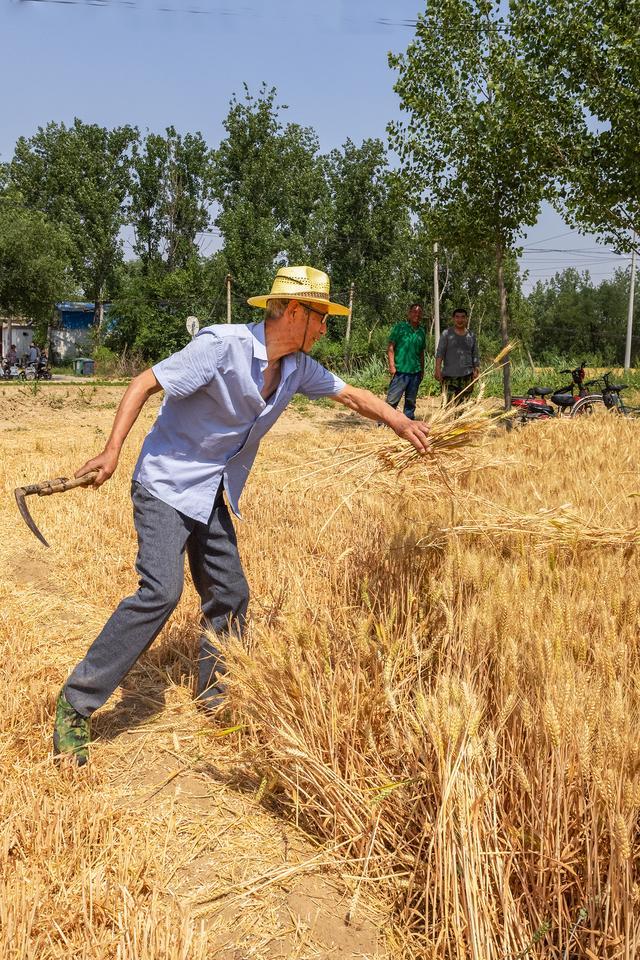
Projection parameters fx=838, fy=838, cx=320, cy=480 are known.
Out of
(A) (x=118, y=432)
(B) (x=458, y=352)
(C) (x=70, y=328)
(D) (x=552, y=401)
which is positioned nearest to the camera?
(A) (x=118, y=432)

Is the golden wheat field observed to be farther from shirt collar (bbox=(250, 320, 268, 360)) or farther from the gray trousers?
shirt collar (bbox=(250, 320, 268, 360))

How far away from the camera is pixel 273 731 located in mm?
2770

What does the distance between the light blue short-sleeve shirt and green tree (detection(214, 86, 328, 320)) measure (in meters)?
42.5

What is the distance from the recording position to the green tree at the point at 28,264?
40031 millimetres

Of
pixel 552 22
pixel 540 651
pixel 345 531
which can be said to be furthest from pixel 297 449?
pixel 540 651

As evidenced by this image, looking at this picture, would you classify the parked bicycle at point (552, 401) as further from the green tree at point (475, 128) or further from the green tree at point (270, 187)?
the green tree at point (270, 187)

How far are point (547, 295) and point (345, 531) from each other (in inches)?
3633

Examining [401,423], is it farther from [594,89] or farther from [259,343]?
[594,89]

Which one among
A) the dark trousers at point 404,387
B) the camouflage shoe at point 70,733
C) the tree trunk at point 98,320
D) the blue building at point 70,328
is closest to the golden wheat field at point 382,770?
the camouflage shoe at point 70,733

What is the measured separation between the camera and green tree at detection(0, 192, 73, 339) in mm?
40031

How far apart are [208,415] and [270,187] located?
47599mm

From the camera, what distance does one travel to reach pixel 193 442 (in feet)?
10.8

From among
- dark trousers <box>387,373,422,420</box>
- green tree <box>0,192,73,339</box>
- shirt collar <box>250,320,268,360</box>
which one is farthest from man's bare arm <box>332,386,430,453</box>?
green tree <box>0,192,73,339</box>

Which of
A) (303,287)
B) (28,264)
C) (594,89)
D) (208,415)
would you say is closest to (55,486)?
(208,415)
